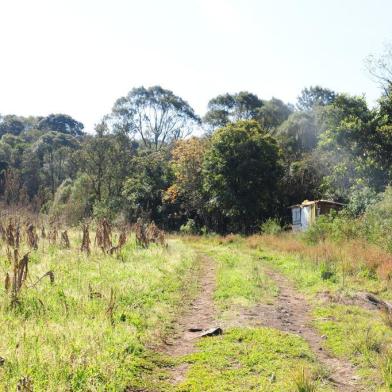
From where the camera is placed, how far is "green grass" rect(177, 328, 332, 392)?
190 inches

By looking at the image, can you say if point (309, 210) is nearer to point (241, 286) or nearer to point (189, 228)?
point (189, 228)

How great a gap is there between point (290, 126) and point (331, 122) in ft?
41.1

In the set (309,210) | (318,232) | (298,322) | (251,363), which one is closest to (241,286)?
(298,322)

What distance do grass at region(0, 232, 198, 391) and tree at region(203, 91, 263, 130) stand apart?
40.0m

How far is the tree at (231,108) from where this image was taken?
1908 inches

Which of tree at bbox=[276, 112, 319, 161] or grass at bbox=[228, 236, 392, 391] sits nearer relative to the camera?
grass at bbox=[228, 236, 392, 391]

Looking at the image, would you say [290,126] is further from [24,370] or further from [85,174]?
[24,370]

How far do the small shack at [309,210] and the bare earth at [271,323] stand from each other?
14.0 meters

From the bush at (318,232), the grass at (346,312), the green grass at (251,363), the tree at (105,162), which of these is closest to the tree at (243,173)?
the tree at (105,162)

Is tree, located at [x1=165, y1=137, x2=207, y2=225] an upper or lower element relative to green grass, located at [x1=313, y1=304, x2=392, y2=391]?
upper

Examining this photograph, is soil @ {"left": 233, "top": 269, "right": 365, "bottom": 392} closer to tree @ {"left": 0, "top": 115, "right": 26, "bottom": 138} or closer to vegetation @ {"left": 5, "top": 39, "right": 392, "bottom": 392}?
vegetation @ {"left": 5, "top": 39, "right": 392, "bottom": 392}

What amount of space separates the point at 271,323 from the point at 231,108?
4483 centimetres

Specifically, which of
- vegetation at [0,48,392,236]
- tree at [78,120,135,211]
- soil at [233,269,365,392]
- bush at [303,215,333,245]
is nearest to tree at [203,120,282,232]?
vegetation at [0,48,392,236]

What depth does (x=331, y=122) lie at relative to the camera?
26.1 m
